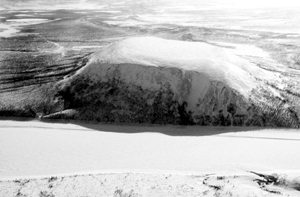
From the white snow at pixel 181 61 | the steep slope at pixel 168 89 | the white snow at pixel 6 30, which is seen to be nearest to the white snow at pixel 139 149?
the steep slope at pixel 168 89

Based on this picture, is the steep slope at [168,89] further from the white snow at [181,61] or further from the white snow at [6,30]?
Answer: the white snow at [6,30]

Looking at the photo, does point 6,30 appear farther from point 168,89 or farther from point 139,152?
point 139,152

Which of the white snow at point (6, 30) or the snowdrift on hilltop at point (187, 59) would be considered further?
the white snow at point (6, 30)

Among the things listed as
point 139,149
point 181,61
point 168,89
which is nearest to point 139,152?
point 139,149

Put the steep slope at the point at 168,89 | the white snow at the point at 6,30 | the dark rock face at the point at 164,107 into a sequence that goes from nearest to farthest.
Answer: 1. the dark rock face at the point at 164,107
2. the steep slope at the point at 168,89
3. the white snow at the point at 6,30

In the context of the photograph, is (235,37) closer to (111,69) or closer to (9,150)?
(111,69)

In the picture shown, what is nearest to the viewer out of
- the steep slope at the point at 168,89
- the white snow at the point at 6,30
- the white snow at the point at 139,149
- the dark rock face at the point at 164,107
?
the white snow at the point at 139,149

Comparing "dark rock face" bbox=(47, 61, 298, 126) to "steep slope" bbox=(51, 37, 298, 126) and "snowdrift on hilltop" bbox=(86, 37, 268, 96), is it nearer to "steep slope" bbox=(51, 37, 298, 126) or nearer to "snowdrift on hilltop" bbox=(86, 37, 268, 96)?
"steep slope" bbox=(51, 37, 298, 126)

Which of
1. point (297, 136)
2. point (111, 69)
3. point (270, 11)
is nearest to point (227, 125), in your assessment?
point (297, 136)
